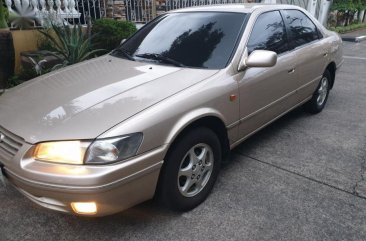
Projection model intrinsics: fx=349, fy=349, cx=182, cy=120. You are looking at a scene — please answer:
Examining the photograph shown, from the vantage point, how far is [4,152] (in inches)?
93.6

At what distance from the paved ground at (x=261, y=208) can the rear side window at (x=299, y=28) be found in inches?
46.2

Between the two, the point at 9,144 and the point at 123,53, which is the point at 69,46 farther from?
the point at 9,144

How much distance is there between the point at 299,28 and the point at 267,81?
3.99 feet

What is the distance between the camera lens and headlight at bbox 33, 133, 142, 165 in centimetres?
212

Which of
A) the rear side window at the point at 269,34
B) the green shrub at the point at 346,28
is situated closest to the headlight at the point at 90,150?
the rear side window at the point at 269,34

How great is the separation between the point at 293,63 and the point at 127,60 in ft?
5.95

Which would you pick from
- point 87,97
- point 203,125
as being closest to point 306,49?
point 203,125

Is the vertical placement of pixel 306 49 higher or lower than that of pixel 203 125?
higher

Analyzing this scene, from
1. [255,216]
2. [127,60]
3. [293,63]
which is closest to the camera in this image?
[255,216]

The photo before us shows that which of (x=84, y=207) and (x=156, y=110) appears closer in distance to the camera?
(x=84, y=207)

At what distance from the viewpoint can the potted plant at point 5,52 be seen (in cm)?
529

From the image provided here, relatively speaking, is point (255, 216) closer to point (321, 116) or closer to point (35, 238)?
point (35, 238)

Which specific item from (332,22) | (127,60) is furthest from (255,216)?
(332,22)

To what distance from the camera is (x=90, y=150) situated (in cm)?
212
